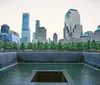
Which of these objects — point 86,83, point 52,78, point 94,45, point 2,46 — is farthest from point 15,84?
point 2,46

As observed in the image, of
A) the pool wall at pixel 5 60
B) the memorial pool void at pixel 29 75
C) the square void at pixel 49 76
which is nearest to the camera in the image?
the memorial pool void at pixel 29 75

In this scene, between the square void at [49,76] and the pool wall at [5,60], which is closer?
the square void at [49,76]

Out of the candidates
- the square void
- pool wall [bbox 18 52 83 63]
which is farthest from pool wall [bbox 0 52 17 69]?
the square void

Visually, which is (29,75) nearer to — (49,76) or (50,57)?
(49,76)

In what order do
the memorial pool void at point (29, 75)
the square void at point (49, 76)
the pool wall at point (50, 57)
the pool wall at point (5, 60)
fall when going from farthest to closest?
the pool wall at point (50, 57), the pool wall at point (5, 60), the square void at point (49, 76), the memorial pool void at point (29, 75)

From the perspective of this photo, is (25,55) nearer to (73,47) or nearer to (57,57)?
(57,57)

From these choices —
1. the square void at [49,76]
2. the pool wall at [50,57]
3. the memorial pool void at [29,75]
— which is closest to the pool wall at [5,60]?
the memorial pool void at [29,75]

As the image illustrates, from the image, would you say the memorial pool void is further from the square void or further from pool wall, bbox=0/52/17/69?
pool wall, bbox=0/52/17/69

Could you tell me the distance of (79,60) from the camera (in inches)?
2092

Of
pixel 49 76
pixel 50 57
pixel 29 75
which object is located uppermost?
pixel 50 57

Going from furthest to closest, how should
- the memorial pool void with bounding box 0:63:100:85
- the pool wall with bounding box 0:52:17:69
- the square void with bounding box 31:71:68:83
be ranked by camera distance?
the pool wall with bounding box 0:52:17:69 → the square void with bounding box 31:71:68:83 → the memorial pool void with bounding box 0:63:100:85

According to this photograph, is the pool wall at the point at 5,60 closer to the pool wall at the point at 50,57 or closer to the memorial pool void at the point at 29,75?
the memorial pool void at the point at 29,75

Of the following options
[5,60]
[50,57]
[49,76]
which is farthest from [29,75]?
[50,57]

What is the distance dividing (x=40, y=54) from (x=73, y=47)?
3308 centimetres
